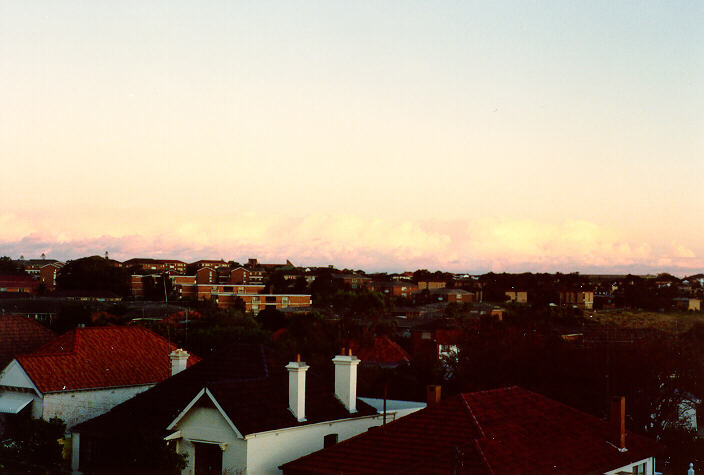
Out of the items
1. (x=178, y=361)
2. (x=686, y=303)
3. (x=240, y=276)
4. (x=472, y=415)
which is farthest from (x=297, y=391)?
(x=240, y=276)

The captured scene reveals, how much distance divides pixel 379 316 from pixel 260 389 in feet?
215

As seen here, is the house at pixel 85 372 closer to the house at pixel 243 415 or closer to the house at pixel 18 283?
the house at pixel 243 415

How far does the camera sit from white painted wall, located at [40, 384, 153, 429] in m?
31.2

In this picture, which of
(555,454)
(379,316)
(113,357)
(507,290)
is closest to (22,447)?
(113,357)

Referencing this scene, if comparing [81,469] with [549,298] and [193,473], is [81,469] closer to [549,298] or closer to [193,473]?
[193,473]

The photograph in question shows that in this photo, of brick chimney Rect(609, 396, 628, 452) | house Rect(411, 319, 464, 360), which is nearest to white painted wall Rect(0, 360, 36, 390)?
brick chimney Rect(609, 396, 628, 452)

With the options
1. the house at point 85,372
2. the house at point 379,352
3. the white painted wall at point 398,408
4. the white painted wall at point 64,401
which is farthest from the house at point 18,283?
the white painted wall at point 398,408

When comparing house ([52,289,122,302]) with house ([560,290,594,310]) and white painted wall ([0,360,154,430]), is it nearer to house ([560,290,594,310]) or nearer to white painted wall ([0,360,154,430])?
house ([560,290,594,310])

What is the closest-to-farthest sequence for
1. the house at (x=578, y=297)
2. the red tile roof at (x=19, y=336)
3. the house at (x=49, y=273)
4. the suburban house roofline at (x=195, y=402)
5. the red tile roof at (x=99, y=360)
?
the suburban house roofline at (x=195, y=402) < the red tile roof at (x=99, y=360) < the red tile roof at (x=19, y=336) < the house at (x=578, y=297) < the house at (x=49, y=273)

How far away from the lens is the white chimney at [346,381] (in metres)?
26.0

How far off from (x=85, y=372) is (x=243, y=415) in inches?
536

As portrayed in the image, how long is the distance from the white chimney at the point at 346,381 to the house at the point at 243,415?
3 centimetres

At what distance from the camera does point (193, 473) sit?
72.3ft

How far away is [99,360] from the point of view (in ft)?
113
